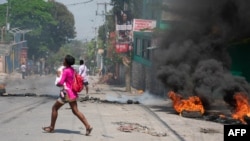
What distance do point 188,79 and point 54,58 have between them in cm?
6302

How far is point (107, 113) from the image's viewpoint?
1303cm

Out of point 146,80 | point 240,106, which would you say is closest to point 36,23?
point 146,80

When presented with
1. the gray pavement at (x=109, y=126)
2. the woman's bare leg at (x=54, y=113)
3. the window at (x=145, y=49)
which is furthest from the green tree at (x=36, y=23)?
the woman's bare leg at (x=54, y=113)

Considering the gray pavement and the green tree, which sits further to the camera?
the green tree

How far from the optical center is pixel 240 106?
1271 cm

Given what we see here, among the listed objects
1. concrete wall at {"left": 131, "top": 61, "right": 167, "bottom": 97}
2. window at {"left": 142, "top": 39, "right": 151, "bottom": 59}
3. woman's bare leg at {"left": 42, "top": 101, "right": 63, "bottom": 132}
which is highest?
window at {"left": 142, "top": 39, "right": 151, "bottom": 59}

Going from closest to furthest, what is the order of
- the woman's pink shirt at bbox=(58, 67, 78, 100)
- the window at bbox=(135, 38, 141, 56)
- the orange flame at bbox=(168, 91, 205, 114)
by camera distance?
the woman's pink shirt at bbox=(58, 67, 78, 100), the orange flame at bbox=(168, 91, 205, 114), the window at bbox=(135, 38, 141, 56)

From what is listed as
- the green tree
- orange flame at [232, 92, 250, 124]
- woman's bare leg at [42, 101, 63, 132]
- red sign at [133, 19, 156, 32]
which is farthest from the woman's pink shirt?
the green tree

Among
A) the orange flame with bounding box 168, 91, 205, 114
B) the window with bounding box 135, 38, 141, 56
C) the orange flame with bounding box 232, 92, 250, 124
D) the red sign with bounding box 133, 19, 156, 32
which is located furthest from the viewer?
the window with bounding box 135, 38, 141, 56

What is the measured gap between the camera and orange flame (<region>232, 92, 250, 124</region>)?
483 inches

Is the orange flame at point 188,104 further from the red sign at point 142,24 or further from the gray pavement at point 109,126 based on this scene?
the red sign at point 142,24

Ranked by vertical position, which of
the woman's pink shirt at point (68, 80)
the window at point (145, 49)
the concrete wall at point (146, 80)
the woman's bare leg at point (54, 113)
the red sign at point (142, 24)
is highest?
the red sign at point (142, 24)

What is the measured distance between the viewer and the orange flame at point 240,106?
12270 millimetres

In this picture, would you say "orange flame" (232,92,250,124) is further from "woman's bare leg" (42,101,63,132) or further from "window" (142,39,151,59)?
"window" (142,39,151,59)
